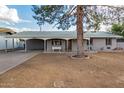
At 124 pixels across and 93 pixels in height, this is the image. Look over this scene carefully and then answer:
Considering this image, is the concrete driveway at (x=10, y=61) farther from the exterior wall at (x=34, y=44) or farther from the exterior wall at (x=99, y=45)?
the exterior wall at (x=99, y=45)

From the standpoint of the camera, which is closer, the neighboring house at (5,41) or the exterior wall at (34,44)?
the neighboring house at (5,41)

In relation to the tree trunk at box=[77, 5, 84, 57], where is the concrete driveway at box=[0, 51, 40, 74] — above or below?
below

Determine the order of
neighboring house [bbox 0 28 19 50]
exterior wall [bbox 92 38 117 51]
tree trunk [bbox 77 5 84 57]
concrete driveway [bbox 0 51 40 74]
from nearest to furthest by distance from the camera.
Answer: concrete driveway [bbox 0 51 40 74] → tree trunk [bbox 77 5 84 57] → neighboring house [bbox 0 28 19 50] → exterior wall [bbox 92 38 117 51]

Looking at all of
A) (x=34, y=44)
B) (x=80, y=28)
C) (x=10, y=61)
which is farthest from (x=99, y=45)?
(x=10, y=61)

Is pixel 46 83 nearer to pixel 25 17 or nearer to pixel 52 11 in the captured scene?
pixel 52 11

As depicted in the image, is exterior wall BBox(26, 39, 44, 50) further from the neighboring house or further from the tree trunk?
the tree trunk

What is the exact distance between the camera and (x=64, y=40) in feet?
82.4

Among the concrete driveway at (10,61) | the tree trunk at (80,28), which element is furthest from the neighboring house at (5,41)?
the tree trunk at (80,28)

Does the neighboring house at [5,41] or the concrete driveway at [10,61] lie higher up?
the neighboring house at [5,41]

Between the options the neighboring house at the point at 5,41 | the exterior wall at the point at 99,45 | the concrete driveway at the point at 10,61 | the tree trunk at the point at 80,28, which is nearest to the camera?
the concrete driveway at the point at 10,61

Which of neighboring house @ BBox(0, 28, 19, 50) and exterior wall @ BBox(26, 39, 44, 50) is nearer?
neighboring house @ BBox(0, 28, 19, 50)

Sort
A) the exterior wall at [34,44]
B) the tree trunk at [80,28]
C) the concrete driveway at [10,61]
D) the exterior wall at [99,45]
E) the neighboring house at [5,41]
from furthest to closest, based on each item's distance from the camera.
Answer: the exterior wall at [34,44], the exterior wall at [99,45], the neighboring house at [5,41], the tree trunk at [80,28], the concrete driveway at [10,61]

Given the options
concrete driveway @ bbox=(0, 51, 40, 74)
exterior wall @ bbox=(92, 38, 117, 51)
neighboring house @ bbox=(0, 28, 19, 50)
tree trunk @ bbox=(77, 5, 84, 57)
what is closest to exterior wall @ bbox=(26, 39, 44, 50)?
neighboring house @ bbox=(0, 28, 19, 50)
